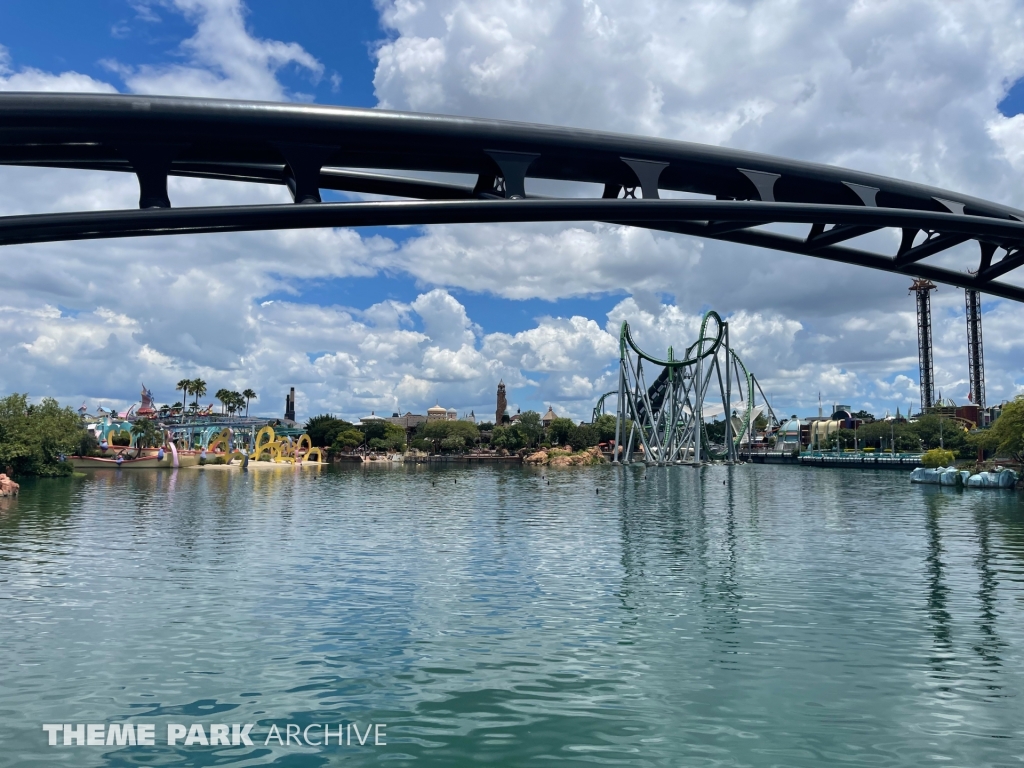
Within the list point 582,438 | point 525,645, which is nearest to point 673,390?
point 582,438

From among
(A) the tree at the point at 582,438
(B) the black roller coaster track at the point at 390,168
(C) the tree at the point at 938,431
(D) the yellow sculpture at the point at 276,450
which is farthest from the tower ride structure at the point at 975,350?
(B) the black roller coaster track at the point at 390,168

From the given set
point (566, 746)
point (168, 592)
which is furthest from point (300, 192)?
point (168, 592)

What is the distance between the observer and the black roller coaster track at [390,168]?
8.61 metres

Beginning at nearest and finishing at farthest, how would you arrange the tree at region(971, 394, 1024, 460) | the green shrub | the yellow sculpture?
the tree at region(971, 394, 1024, 460) → the green shrub → the yellow sculpture

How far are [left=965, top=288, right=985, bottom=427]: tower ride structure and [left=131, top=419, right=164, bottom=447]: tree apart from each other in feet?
566

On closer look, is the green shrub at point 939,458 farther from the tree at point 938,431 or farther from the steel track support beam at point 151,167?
the steel track support beam at point 151,167

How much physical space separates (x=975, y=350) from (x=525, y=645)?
663ft

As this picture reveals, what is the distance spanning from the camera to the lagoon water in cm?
1303

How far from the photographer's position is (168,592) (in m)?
24.3

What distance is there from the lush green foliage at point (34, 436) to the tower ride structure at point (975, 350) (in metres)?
182

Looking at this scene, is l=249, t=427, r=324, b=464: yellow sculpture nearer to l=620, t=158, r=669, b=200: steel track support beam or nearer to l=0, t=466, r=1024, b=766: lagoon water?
l=0, t=466, r=1024, b=766: lagoon water

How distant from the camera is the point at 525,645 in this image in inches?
720

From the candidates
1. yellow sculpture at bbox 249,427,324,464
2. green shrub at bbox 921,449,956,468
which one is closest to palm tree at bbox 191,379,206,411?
yellow sculpture at bbox 249,427,324,464

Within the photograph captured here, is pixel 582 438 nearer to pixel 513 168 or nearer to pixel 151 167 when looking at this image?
pixel 513 168
